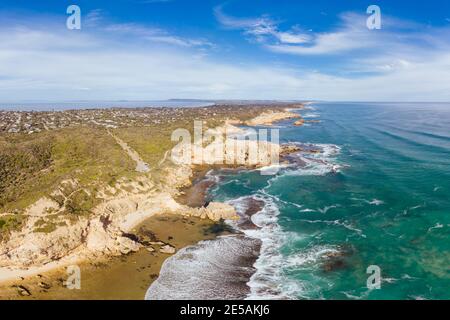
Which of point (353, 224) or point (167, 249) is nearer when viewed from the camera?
point (167, 249)

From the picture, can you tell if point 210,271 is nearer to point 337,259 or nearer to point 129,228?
point 337,259

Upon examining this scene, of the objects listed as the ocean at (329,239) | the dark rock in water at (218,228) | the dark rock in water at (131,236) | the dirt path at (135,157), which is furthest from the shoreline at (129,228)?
the dirt path at (135,157)

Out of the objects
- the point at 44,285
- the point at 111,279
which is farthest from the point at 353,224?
the point at 44,285

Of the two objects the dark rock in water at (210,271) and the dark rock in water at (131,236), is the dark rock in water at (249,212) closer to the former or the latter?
the dark rock in water at (210,271)

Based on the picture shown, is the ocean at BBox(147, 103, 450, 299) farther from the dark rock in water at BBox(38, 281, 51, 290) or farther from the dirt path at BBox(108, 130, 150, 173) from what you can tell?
the dirt path at BBox(108, 130, 150, 173)

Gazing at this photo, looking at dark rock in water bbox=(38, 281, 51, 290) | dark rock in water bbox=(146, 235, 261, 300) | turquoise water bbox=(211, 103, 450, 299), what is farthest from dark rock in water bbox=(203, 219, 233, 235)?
dark rock in water bbox=(38, 281, 51, 290)
